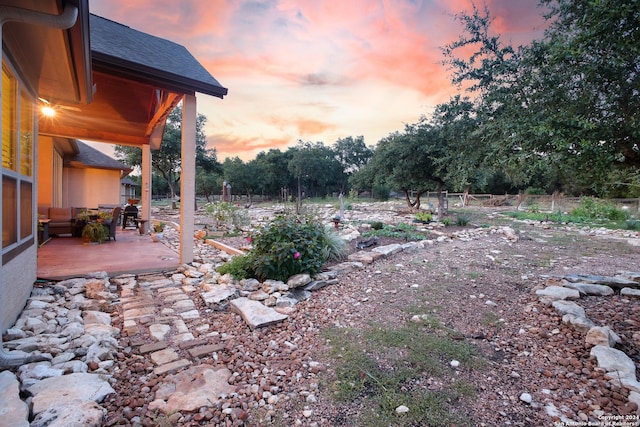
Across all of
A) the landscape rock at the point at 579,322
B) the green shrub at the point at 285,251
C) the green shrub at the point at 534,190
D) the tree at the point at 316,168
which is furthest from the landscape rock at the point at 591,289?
the tree at the point at 316,168

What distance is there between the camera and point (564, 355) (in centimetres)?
231

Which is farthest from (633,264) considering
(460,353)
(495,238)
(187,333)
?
(187,333)

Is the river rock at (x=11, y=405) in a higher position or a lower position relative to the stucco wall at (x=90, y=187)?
lower

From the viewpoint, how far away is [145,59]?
4414mm

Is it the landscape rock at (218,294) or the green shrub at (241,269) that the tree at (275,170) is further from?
the landscape rock at (218,294)

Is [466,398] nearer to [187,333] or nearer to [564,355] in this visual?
[564,355]

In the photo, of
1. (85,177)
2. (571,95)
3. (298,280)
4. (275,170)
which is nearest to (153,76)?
(298,280)

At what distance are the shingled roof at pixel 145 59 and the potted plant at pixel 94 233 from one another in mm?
Result: 4046

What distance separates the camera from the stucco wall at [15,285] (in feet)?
8.02

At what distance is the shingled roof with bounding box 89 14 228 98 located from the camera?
4.04 metres

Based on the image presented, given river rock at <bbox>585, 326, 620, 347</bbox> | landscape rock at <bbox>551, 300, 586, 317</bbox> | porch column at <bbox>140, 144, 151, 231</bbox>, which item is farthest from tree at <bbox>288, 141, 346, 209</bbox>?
river rock at <bbox>585, 326, 620, 347</bbox>

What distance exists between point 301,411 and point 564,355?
211 centimetres

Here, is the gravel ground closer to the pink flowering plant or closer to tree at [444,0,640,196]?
the pink flowering plant

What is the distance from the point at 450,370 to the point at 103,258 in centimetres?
551
